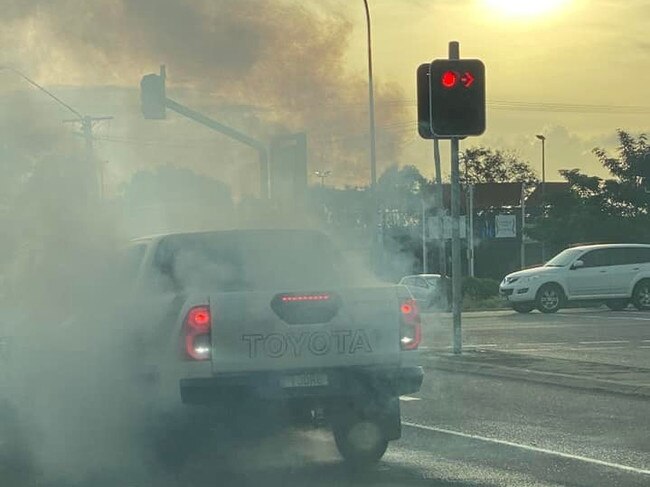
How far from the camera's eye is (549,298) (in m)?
30.3

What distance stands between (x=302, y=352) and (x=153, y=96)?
8331 mm

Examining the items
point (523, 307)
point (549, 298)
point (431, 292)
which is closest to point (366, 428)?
point (431, 292)

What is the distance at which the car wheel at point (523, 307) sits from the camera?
30.6 meters

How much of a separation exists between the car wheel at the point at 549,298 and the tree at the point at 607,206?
86.9 feet

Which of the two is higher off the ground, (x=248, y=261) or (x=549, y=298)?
(x=248, y=261)

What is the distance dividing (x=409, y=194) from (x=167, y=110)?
5171 mm

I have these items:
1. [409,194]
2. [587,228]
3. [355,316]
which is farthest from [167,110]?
[587,228]

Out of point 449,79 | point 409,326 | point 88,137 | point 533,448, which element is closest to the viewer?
point 409,326

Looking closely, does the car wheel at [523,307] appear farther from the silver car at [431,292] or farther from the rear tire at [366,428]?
the rear tire at [366,428]

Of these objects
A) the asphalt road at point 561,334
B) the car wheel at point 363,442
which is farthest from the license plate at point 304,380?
the asphalt road at point 561,334

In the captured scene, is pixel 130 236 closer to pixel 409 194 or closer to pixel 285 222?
pixel 285 222

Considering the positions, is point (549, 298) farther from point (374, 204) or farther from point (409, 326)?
point (409, 326)

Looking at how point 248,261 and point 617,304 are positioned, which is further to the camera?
point 617,304

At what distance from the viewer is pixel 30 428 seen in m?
11.4
